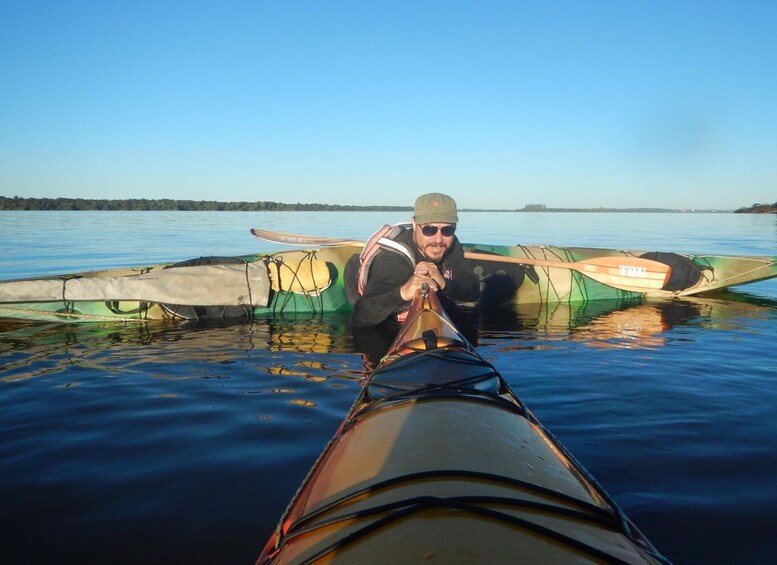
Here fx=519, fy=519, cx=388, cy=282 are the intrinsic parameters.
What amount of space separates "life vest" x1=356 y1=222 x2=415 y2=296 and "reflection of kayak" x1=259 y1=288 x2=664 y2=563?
3777mm

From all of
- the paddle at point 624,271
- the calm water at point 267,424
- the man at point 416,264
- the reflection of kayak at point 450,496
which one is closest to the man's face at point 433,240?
the man at point 416,264

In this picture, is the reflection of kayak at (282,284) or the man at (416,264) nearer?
the man at (416,264)

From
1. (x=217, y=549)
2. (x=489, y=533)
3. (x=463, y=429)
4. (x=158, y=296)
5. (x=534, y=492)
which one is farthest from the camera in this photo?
(x=158, y=296)

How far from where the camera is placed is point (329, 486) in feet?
5.98

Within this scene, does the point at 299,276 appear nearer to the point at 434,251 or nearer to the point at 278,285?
the point at 278,285

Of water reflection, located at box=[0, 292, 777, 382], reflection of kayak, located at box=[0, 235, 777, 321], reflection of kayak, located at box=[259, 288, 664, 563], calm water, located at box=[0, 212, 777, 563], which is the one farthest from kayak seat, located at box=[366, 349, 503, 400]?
reflection of kayak, located at box=[0, 235, 777, 321]

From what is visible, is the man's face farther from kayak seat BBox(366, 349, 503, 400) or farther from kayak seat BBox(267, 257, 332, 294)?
kayak seat BBox(366, 349, 503, 400)

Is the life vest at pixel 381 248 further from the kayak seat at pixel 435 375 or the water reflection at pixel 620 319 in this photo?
the kayak seat at pixel 435 375

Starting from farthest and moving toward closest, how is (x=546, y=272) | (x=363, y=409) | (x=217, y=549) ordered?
(x=546, y=272)
(x=363, y=409)
(x=217, y=549)

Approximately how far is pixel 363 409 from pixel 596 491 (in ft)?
3.93

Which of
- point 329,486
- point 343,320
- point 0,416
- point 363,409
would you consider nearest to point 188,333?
point 343,320

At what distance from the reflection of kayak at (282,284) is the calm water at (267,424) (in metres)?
0.39

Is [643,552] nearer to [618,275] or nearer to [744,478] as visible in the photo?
[744,478]

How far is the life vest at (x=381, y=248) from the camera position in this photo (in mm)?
6238
